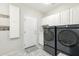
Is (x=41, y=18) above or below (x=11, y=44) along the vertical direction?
above

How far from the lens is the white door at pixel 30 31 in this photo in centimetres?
118

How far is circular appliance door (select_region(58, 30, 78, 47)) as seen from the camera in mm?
1074

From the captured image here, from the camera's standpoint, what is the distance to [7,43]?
1.13 meters

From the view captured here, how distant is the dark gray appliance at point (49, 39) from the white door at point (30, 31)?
185 mm

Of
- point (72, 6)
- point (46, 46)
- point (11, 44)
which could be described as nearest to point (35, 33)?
point (46, 46)

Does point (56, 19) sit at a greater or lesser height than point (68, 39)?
greater

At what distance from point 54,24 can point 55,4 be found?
0.31 m

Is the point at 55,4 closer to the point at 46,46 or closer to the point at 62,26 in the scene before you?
the point at 62,26

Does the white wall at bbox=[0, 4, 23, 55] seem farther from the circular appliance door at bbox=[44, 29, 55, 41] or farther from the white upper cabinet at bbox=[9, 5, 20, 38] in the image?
the circular appliance door at bbox=[44, 29, 55, 41]

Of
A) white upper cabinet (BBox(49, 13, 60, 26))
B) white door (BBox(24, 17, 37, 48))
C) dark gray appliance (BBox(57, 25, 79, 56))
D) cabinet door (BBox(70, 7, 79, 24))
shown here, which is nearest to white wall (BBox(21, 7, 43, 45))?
white door (BBox(24, 17, 37, 48))

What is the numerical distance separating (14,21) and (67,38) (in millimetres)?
855

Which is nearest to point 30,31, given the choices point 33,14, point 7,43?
point 33,14

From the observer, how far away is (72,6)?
1.09 m

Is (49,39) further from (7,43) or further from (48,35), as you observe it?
(7,43)
